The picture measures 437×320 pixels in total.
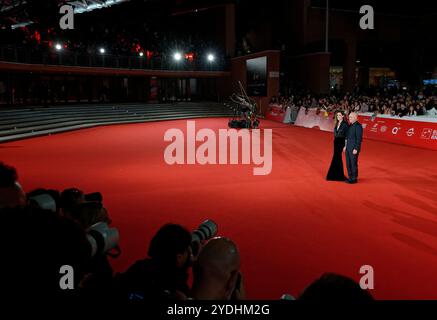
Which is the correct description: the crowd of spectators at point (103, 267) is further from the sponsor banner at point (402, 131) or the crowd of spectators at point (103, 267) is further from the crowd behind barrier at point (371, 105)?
the sponsor banner at point (402, 131)

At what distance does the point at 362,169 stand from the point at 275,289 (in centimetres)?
750

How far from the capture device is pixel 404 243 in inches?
227

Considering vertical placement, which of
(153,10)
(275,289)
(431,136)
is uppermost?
(153,10)

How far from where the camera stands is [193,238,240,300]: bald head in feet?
6.60

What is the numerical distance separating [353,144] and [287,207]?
267cm

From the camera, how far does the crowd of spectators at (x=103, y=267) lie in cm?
168

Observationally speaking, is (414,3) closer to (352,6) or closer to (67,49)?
(352,6)

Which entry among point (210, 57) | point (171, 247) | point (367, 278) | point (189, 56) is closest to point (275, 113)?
point (210, 57)

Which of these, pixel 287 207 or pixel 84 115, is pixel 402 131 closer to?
pixel 287 207

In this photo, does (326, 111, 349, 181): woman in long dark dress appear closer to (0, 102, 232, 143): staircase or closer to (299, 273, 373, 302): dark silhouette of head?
(299, 273, 373, 302): dark silhouette of head

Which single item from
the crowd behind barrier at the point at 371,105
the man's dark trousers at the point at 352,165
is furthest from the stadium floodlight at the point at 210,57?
Answer: the man's dark trousers at the point at 352,165

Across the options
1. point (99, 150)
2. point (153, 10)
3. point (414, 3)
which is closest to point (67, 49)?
point (153, 10)

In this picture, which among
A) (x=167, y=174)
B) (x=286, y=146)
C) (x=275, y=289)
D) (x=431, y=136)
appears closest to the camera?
(x=275, y=289)

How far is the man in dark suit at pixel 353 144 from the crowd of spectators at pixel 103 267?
23.8ft
